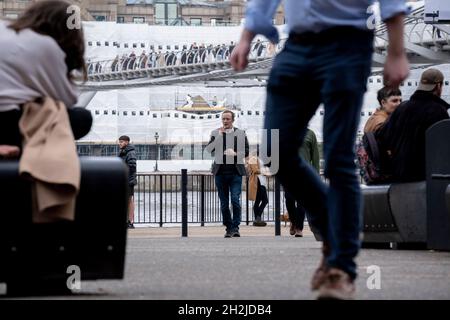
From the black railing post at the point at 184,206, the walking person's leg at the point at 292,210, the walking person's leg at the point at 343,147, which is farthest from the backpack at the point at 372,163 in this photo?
the black railing post at the point at 184,206

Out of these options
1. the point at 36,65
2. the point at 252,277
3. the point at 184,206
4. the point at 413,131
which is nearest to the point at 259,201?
the point at 184,206

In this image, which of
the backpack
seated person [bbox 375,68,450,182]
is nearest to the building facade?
the backpack

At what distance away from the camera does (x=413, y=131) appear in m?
7.55

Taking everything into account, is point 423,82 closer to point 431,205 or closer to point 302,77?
point 431,205

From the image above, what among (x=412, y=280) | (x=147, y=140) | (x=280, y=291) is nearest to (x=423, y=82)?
(x=412, y=280)

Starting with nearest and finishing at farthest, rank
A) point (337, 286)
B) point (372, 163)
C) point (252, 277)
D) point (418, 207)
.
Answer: point (337, 286) < point (252, 277) < point (418, 207) < point (372, 163)

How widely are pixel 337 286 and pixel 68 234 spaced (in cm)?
79

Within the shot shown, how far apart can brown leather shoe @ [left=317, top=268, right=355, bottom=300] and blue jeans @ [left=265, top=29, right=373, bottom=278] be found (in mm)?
26

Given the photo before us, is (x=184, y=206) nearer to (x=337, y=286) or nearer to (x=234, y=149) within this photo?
(x=234, y=149)

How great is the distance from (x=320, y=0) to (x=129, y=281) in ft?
4.58

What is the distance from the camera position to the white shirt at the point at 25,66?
416 cm

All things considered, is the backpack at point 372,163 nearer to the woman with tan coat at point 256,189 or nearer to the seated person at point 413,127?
the seated person at point 413,127

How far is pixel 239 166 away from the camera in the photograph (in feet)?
39.3

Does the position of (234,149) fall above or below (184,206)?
above
